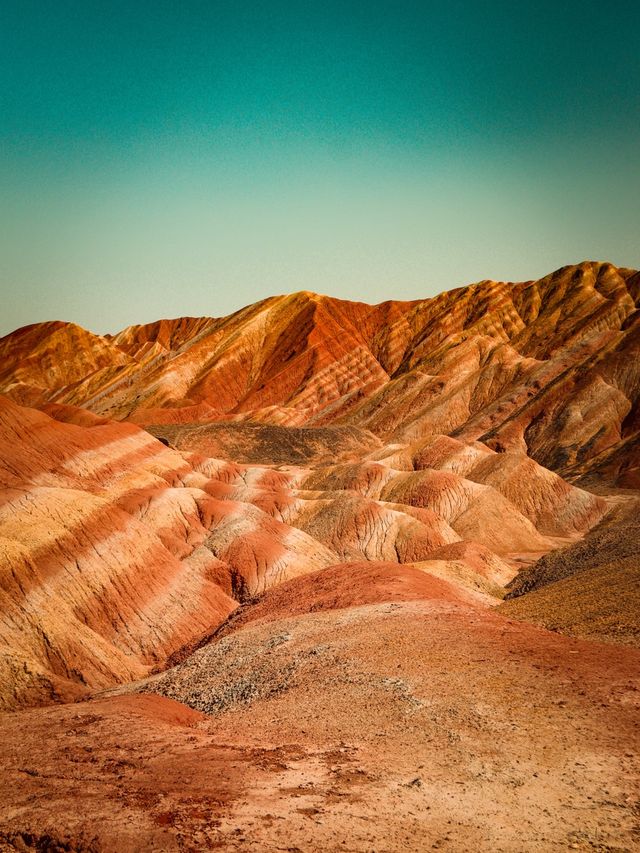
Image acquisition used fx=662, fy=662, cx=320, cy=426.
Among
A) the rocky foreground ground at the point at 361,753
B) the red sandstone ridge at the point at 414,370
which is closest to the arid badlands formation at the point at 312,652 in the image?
the rocky foreground ground at the point at 361,753

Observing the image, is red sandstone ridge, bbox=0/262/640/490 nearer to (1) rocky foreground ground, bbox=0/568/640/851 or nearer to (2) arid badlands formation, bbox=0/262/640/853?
(2) arid badlands formation, bbox=0/262/640/853

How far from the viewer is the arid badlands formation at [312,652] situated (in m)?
8.73

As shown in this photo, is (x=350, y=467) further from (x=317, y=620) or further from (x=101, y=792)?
(x=101, y=792)

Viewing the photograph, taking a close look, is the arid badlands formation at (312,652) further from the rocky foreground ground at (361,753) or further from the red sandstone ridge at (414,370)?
the red sandstone ridge at (414,370)

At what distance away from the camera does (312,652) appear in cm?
1736

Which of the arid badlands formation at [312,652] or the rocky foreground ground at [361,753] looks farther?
the arid badlands formation at [312,652]

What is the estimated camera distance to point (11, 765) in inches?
429

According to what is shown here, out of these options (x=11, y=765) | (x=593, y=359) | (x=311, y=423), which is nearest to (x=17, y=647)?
(x=11, y=765)

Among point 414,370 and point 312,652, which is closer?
point 312,652

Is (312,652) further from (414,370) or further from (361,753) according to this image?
(414,370)

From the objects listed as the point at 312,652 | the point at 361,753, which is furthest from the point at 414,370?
the point at 361,753

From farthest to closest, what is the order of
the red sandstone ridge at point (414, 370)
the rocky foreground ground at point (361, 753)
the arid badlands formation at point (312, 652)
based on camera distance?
1. the red sandstone ridge at point (414, 370)
2. the arid badlands formation at point (312, 652)
3. the rocky foreground ground at point (361, 753)

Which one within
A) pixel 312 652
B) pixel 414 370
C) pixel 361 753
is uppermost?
pixel 414 370

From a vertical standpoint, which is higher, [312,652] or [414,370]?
[414,370]
